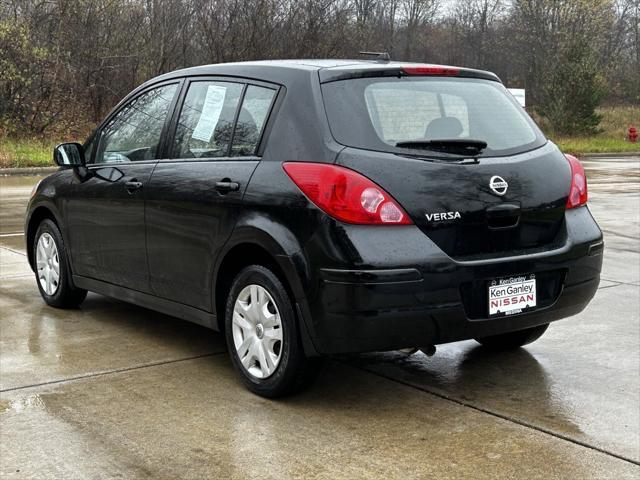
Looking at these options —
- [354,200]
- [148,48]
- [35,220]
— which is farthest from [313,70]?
[148,48]

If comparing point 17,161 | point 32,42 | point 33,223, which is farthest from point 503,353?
point 32,42

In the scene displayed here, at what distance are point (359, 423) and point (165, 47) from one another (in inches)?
1175

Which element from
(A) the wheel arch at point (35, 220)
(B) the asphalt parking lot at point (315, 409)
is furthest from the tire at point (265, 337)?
(A) the wheel arch at point (35, 220)

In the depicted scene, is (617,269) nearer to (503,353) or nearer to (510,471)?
(503,353)

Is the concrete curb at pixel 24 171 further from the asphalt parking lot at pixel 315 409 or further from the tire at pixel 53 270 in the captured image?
the asphalt parking lot at pixel 315 409

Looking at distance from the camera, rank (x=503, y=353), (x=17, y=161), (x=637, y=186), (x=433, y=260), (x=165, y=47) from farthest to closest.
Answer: (x=165, y=47)
(x=17, y=161)
(x=637, y=186)
(x=503, y=353)
(x=433, y=260)

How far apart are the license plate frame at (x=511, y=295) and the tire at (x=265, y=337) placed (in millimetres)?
883

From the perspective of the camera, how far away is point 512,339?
5.45m

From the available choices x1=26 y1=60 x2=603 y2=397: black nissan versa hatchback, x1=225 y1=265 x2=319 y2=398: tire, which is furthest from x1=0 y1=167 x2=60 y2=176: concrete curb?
x1=225 y1=265 x2=319 y2=398: tire

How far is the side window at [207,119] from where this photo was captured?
4902 millimetres

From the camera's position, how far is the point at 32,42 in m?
28.3

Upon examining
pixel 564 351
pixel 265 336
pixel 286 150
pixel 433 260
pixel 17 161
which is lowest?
pixel 17 161

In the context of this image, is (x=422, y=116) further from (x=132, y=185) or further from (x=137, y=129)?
(x=137, y=129)

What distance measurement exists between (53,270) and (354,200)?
126 inches
